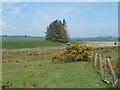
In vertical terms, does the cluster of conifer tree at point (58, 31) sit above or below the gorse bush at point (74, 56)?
above

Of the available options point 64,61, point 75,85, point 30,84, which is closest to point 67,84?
point 75,85

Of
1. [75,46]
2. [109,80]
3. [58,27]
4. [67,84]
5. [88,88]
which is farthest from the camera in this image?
[58,27]

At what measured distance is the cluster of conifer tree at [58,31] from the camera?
74.4 meters

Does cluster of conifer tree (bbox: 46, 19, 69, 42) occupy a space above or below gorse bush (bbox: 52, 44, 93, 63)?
above

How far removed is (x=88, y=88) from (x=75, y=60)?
10232mm

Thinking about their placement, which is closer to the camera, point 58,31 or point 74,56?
point 74,56

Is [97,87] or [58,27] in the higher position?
[58,27]

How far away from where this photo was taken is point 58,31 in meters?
74.1

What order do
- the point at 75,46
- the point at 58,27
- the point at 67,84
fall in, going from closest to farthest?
the point at 67,84, the point at 75,46, the point at 58,27

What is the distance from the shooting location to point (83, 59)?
17438mm

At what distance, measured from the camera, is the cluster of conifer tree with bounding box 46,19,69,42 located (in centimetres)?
7438

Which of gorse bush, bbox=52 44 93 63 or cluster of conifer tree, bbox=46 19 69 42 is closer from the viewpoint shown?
gorse bush, bbox=52 44 93 63

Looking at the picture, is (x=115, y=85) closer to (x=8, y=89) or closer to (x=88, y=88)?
(x=88, y=88)

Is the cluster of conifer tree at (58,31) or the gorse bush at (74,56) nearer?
the gorse bush at (74,56)
